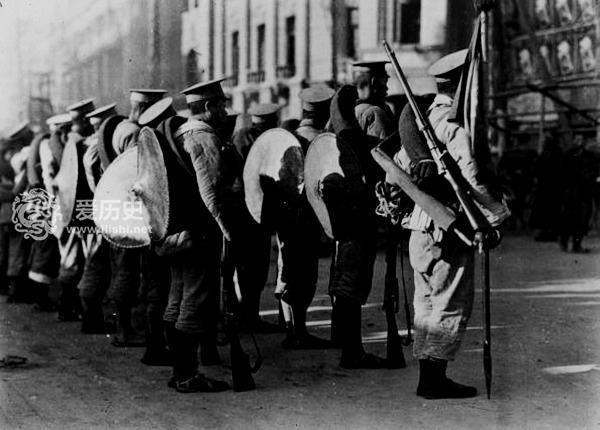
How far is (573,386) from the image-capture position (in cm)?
568

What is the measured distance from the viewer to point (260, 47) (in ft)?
97.5

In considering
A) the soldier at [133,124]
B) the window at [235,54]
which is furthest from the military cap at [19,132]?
the window at [235,54]

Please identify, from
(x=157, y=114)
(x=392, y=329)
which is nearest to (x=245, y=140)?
(x=157, y=114)

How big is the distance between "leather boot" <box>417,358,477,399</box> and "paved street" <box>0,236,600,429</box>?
72 millimetres

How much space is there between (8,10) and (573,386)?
4645mm

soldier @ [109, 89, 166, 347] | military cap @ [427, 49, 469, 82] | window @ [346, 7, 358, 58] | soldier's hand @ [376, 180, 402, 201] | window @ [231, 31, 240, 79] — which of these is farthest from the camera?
window @ [231, 31, 240, 79]

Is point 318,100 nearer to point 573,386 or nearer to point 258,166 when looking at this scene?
point 258,166

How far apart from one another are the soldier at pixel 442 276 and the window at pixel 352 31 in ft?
66.0

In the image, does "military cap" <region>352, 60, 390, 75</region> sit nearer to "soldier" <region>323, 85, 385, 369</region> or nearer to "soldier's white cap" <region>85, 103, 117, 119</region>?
"soldier" <region>323, 85, 385, 369</region>

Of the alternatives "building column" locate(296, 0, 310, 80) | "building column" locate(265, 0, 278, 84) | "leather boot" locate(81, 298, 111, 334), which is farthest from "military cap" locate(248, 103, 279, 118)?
"building column" locate(265, 0, 278, 84)

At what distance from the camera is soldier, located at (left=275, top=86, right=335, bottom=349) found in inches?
277

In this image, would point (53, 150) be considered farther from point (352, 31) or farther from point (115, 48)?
point (115, 48)

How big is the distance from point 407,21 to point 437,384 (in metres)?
19.1
